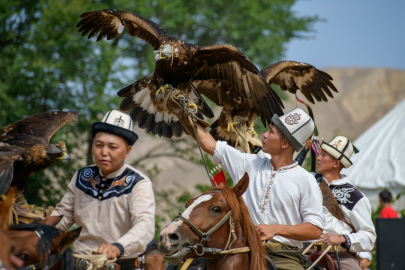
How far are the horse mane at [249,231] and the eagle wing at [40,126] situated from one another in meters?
3.01

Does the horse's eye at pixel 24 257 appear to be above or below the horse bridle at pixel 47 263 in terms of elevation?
above

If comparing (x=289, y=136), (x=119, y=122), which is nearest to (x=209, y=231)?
(x=289, y=136)

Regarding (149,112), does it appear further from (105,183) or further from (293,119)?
(293,119)

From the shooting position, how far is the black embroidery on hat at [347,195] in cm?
389

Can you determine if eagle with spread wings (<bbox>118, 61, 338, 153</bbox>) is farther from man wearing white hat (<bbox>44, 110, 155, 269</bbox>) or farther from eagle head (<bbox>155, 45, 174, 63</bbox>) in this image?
man wearing white hat (<bbox>44, 110, 155, 269</bbox>)

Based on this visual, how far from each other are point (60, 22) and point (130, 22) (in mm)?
6669

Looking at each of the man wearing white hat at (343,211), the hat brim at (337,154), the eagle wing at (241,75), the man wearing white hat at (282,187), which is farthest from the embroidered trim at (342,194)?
the man wearing white hat at (282,187)

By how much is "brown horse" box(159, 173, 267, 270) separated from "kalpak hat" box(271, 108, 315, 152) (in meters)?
0.70

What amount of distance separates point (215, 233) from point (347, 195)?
86.2 inches

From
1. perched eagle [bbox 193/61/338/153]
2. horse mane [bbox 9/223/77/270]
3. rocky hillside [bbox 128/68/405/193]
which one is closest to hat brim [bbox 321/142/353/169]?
perched eagle [bbox 193/61/338/153]

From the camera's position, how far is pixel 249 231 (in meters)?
2.31

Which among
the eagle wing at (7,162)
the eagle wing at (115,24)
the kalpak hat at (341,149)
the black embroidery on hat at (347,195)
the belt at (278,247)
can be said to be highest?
the eagle wing at (115,24)

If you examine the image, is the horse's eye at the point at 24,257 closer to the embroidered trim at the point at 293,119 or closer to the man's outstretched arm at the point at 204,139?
the man's outstretched arm at the point at 204,139

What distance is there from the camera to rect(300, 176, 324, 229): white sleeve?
8.58 feet
